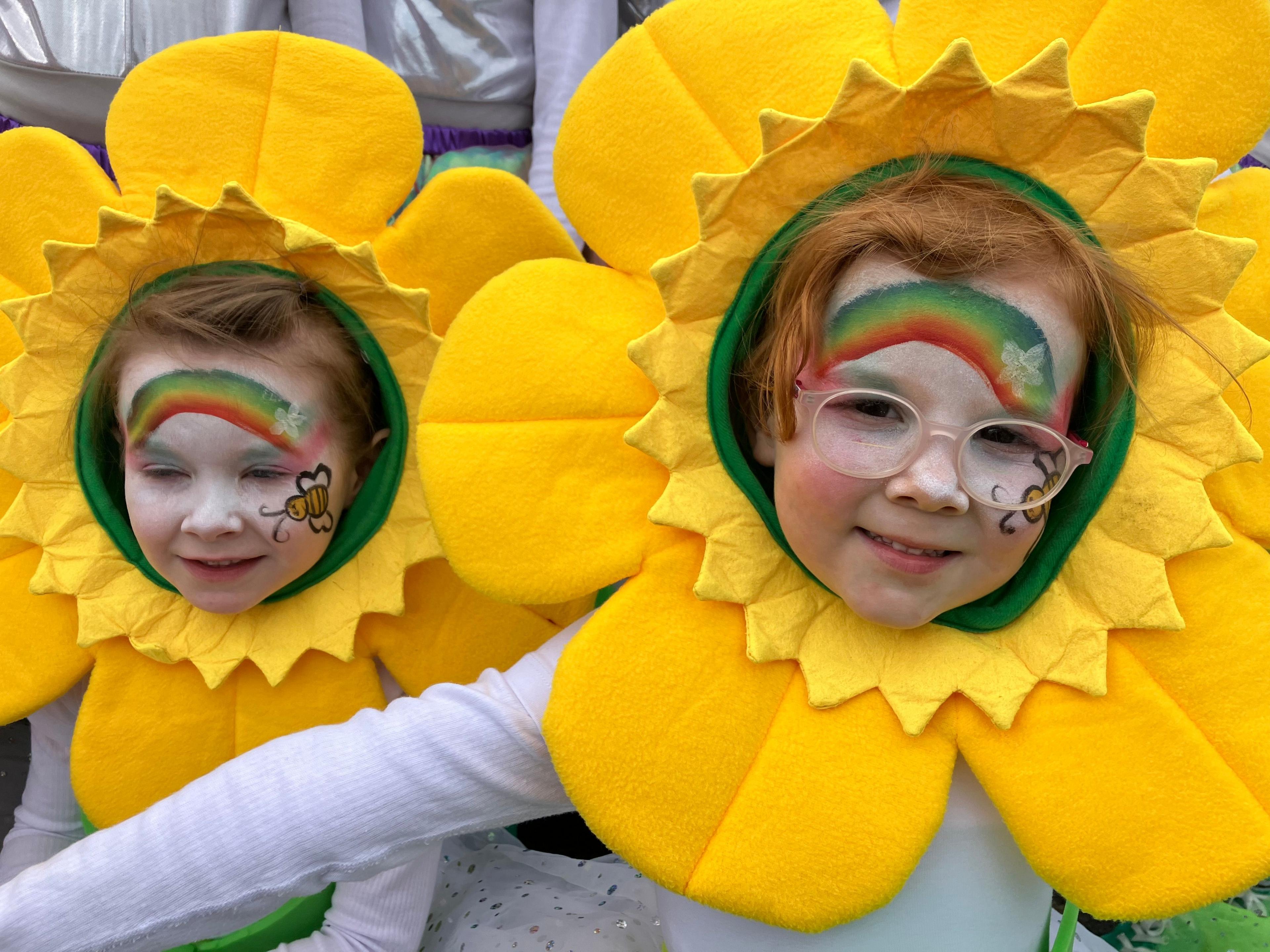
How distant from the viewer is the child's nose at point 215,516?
1062 mm

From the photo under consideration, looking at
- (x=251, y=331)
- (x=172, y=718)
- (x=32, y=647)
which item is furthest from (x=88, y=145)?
(x=172, y=718)

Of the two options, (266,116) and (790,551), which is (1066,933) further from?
(266,116)

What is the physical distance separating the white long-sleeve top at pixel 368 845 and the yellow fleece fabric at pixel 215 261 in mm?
196

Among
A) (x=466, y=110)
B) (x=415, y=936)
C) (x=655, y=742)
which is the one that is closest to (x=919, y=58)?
(x=655, y=742)

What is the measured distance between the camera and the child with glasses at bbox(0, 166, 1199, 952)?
834 millimetres

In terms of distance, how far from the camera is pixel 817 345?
881 mm

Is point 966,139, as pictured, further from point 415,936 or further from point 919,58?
point 415,936

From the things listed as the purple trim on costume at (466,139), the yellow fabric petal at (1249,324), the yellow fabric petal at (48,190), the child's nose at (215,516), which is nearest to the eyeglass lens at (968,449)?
the yellow fabric petal at (1249,324)

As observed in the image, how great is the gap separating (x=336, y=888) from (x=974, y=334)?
963mm

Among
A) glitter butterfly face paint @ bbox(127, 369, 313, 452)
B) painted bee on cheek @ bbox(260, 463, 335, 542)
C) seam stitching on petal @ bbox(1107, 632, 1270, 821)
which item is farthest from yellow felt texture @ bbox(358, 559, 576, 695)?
seam stitching on petal @ bbox(1107, 632, 1270, 821)

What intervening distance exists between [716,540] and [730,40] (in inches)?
17.6

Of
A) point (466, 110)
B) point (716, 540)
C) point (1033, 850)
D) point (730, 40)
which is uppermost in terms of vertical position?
point (730, 40)

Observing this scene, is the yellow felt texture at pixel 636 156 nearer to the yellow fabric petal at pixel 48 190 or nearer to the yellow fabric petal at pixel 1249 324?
the yellow fabric petal at pixel 1249 324

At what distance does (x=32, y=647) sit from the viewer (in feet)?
3.96
